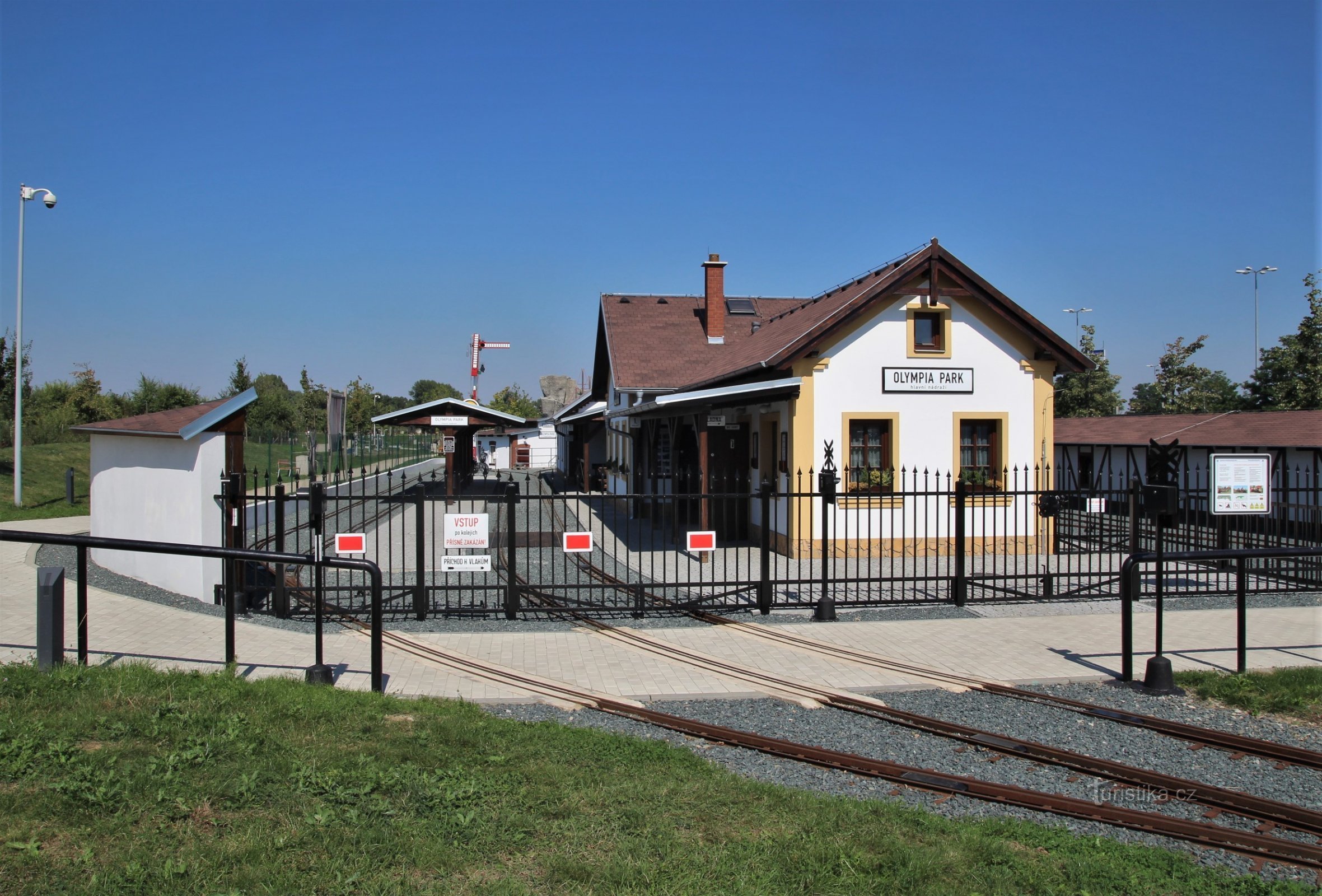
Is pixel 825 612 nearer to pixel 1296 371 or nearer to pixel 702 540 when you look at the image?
pixel 702 540

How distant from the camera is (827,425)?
16.2 m

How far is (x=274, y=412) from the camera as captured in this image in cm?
5909

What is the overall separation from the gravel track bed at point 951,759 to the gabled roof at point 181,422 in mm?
5882

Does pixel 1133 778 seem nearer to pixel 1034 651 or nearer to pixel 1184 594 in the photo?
pixel 1034 651

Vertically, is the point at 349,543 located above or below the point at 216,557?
below

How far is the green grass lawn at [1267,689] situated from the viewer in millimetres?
7066

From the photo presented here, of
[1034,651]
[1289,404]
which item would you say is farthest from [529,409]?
[1034,651]

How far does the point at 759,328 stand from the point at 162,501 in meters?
18.4

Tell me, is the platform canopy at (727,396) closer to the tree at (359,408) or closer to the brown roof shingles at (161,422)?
the brown roof shingles at (161,422)

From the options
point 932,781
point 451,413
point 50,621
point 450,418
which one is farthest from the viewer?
point 451,413

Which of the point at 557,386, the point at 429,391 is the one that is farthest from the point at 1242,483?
the point at 429,391

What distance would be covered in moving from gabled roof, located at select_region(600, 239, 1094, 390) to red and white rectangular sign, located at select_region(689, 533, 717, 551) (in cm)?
609

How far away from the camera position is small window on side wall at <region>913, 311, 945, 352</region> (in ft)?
54.7

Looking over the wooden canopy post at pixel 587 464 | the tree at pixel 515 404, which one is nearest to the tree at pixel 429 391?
the tree at pixel 515 404
